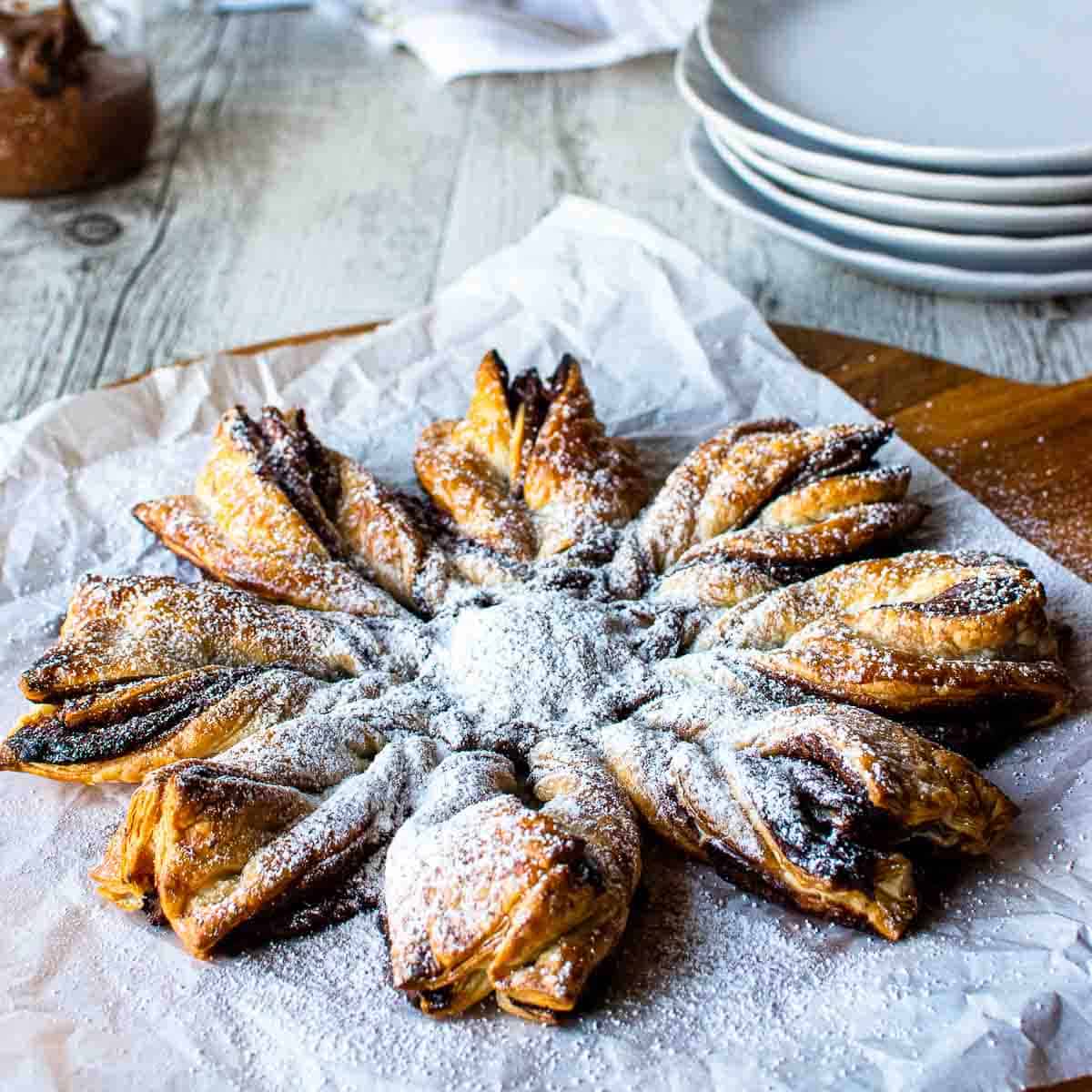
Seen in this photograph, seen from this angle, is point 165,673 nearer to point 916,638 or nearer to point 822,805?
point 822,805

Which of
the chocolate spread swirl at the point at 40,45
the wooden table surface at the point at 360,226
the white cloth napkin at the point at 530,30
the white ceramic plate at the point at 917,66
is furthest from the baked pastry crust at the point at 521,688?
the white cloth napkin at the point at 530,30

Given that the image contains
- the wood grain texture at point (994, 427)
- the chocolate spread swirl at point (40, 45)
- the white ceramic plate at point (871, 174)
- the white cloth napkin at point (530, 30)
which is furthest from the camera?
the white cloth napkin at point (530, 30)

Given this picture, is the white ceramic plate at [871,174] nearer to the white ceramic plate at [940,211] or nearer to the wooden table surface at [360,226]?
the white ceramic plate at [940,211]

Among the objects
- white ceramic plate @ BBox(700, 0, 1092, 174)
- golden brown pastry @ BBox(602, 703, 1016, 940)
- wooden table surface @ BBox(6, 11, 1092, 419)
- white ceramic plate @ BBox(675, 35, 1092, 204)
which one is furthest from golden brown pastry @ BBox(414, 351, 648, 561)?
wooden table surface @ BBox(6, 11, 1092, 419)

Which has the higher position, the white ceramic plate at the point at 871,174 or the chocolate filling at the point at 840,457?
the white ceramic plate at the point at 871,174

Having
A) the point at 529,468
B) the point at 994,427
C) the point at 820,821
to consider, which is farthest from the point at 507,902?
the point at 994,427

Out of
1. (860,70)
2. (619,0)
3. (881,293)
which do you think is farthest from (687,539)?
(619,0)

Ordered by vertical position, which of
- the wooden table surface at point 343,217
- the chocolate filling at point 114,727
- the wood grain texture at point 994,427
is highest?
the chocolate filling at point 114,727
